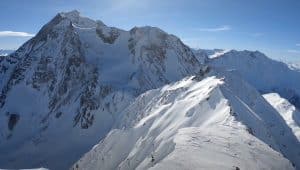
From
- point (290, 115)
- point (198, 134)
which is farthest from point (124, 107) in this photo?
point (198, 134)

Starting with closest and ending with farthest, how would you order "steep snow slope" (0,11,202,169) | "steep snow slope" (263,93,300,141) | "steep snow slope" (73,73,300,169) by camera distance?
"steep snow slope" (73,73,300,169), "steep snow slope" (263,93,300,141), "steep snow slope" (0,11,202,169)

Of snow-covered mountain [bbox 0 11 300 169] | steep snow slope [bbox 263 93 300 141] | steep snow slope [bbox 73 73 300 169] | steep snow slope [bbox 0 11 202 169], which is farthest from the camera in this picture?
steep snow slope [bbox 0 11 202 169]

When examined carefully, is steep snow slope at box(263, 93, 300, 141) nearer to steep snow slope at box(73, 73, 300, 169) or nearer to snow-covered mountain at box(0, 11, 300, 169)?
snow-covered mountain at box(0, 11, 300, 169)

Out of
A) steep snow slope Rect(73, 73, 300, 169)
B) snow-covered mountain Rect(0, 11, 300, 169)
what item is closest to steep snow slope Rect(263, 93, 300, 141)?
snow-covered mountain Rect(0, 11, 300, 169)

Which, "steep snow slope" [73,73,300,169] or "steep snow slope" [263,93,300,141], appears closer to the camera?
"steep snow slope" [73,73,300,169]

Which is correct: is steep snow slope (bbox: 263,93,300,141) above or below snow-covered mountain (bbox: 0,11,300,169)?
below

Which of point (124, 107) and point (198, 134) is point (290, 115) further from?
point (198, 134)

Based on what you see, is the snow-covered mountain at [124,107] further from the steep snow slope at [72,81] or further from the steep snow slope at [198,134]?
the steep snow slope at [72,81]
